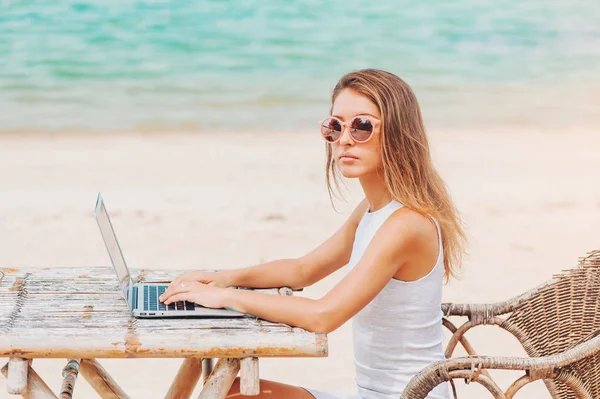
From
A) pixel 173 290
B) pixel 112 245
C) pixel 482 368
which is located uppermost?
pixel 112 245

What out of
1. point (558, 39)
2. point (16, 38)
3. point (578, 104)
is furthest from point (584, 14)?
point (16, 38)

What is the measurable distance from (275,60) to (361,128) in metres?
14.6

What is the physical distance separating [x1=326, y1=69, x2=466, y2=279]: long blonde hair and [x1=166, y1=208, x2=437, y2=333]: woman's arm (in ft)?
0.26

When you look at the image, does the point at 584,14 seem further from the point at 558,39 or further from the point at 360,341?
the point at 360,341

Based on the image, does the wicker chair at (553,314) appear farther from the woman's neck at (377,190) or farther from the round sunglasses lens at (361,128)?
the round sunglasses lens at (361,128)

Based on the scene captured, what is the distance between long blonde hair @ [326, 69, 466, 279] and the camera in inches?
105

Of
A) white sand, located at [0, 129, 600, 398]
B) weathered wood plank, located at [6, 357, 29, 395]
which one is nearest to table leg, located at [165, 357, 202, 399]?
weathered wood plank, located at [6, 357, 29, 395]

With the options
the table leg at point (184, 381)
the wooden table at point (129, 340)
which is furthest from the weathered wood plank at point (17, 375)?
the table leg at point (184, 381)

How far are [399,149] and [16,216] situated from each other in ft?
21.3

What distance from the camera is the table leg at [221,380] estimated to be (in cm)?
233

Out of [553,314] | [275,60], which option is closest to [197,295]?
[553,314]

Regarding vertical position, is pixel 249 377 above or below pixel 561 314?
below

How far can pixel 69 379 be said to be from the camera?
9.37 feet

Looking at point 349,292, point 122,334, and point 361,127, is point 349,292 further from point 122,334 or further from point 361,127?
point 122,334
